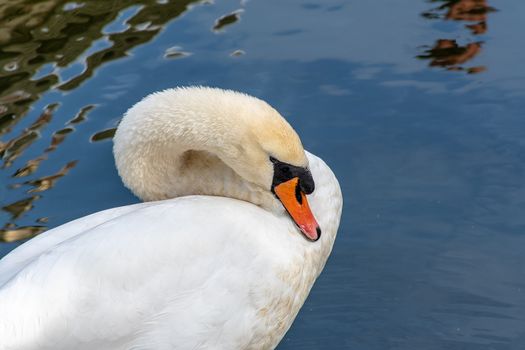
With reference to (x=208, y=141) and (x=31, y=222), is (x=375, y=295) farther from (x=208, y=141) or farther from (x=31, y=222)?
(x=31, y=222)

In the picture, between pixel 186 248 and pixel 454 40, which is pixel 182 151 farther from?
pixel 454 40

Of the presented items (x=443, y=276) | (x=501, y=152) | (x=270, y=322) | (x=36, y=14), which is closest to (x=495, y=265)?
(x=443, y=276)

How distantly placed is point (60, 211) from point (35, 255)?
168cm

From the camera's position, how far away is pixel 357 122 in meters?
6.10

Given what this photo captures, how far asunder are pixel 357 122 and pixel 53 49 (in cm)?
225

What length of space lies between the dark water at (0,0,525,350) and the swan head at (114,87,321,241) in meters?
0.91

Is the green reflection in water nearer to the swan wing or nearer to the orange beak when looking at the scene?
the swan wing

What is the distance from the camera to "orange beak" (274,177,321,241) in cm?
398

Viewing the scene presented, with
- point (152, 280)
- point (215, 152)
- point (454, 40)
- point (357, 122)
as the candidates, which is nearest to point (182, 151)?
point (215, 152)

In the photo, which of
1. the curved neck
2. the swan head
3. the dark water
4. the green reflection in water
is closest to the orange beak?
the swan head

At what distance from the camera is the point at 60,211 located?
5590 millimetres

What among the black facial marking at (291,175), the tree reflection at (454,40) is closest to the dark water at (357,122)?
the tree reflection at (454,40)

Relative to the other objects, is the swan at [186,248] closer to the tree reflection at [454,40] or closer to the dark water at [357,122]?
the dark water at [357,122]

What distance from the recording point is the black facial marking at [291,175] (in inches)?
154
